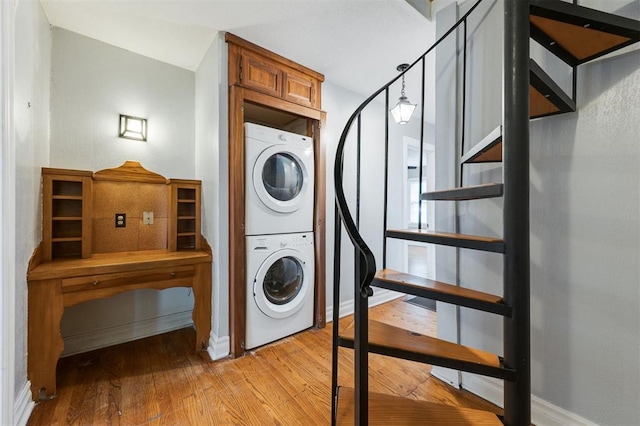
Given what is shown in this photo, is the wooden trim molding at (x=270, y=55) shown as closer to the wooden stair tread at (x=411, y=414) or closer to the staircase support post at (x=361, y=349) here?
the staircase support post at (x=361, y=349)

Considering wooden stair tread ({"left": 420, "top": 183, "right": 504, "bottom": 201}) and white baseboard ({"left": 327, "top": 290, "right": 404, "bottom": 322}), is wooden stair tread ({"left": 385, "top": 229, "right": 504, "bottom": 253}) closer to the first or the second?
wooden stair tread ({"left": 420, "top": 183, "right": 504, "bottom": 201})

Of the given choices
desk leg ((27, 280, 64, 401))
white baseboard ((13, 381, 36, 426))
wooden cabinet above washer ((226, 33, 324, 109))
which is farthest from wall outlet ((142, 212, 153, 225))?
wooden cabinet above washer ((226, 33, 324, 109))

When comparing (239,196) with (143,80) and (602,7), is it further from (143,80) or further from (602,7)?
(602,7)

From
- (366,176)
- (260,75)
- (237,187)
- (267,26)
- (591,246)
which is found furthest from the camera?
(366,176)

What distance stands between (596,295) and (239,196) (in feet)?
6.94

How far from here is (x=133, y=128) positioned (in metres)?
2.20

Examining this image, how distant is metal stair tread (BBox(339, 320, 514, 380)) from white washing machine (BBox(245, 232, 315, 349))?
3.76 feet

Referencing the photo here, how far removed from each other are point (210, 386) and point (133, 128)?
6.84 ft

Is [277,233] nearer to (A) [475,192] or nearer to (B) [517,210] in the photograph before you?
(A) [475,192]


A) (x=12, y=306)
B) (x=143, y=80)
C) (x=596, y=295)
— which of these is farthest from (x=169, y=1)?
(x=596, y=295)

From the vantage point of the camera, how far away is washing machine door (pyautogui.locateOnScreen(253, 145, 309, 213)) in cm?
210

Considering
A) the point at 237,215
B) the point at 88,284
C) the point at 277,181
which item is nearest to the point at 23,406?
the point at 88,284

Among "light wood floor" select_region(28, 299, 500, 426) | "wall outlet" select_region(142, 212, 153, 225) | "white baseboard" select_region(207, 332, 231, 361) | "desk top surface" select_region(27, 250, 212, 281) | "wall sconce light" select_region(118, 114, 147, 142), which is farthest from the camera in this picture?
"wall outlet" select_region(142, 212, 153, 225)

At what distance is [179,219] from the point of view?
7.47 ft
